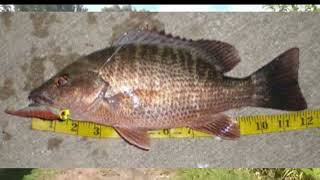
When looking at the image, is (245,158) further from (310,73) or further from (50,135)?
(50,135)

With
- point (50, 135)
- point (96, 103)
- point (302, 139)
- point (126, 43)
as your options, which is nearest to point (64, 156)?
point (50, 135)

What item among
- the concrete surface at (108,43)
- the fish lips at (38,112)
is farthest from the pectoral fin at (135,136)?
the fish lips at (38,112)

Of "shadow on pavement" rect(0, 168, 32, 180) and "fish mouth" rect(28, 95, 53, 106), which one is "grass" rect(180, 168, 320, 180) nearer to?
"shadow on pavement" rect(0, 168, 32, 180)

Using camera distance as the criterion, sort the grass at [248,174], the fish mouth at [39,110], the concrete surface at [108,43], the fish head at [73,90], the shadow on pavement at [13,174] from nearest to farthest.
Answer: the fish head at [73,90], the fish mouth at [39,110], the concrete surface at [108,43], the grass at [248,174], the shadow on pavement at [13,174]

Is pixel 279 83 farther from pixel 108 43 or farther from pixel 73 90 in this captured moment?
pixel 73 90

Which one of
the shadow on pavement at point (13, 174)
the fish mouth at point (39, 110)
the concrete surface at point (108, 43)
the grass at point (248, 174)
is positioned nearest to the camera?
the fish mouth at point (39, 110)

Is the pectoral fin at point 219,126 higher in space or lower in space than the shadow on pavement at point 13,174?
higher

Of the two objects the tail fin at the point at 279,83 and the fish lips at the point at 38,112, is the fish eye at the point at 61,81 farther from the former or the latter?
the tail fin at the point at 279,83
